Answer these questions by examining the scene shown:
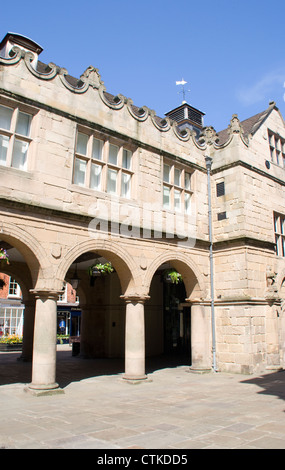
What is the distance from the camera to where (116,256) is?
384 inches

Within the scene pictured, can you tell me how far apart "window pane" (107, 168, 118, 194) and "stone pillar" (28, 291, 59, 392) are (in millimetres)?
3397

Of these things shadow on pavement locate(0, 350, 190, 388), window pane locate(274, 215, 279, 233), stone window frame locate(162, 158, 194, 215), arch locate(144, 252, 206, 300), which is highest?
stone window frame locate(162, 158, 194, 215)

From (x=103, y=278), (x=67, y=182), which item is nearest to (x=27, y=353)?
(x=103, y=278)

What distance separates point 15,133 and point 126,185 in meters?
3.36

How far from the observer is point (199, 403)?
711 centimetres

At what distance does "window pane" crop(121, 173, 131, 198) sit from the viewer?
10.5 metres

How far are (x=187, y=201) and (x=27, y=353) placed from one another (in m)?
8.38

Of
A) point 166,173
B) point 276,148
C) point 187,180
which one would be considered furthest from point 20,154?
point 276,148

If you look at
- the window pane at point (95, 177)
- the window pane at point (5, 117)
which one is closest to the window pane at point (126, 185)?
the window pane at point (95, 177)

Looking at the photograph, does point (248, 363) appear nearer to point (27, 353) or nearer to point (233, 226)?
point (233, 226)

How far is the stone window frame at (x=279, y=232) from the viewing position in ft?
44.7

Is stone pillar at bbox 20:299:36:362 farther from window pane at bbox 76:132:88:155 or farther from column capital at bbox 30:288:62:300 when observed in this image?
window pane at bbox 76:132:88:155

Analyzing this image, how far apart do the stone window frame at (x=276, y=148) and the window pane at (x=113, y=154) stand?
22.7ft

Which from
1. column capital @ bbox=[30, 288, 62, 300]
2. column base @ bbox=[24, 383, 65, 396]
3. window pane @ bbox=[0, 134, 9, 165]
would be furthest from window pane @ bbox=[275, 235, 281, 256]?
window pane @ bbox=[0, 134, 9, 165]
